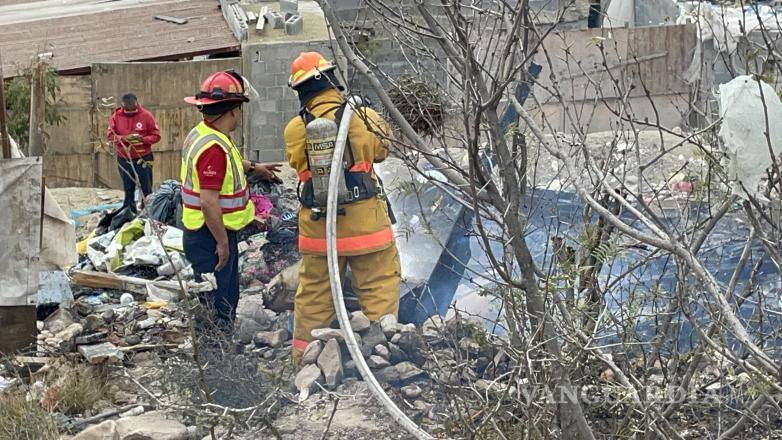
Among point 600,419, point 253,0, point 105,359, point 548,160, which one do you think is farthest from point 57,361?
point 253,0

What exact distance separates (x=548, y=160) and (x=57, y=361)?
24.6 ft

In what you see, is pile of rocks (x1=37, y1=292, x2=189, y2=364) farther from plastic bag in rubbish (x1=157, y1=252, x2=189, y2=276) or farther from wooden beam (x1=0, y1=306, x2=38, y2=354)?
plastic bag in rubbish (x1=157, y1=252, x2=189, y2=276)

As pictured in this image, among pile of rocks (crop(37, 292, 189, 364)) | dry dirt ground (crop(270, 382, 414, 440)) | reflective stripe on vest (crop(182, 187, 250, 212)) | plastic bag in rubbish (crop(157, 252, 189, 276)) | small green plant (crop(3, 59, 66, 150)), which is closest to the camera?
dry dirt ground (crop(270, 382, 414, 440))

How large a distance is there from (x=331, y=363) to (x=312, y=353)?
0.16m

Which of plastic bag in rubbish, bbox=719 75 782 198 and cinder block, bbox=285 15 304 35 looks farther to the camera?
cinder block, bbox=285 15 304 35

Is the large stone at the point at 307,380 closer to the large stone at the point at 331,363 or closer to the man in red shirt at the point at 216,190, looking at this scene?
the large stone at the point at 331,363

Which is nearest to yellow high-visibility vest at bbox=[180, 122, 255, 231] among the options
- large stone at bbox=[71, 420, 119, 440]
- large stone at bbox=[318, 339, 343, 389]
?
large stone at bbox=[318, 339, 343, 389]

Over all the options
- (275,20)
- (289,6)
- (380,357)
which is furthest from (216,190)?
(289,6)

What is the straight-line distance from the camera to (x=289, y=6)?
1616cm

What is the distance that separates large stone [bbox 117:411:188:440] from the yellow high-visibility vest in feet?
4.68

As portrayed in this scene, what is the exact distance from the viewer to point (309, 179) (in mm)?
6961

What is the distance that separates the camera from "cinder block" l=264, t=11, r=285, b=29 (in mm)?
15703

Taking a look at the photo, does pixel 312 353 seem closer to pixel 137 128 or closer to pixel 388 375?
pixel 388 375

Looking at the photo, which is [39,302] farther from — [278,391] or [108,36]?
[108,36]
